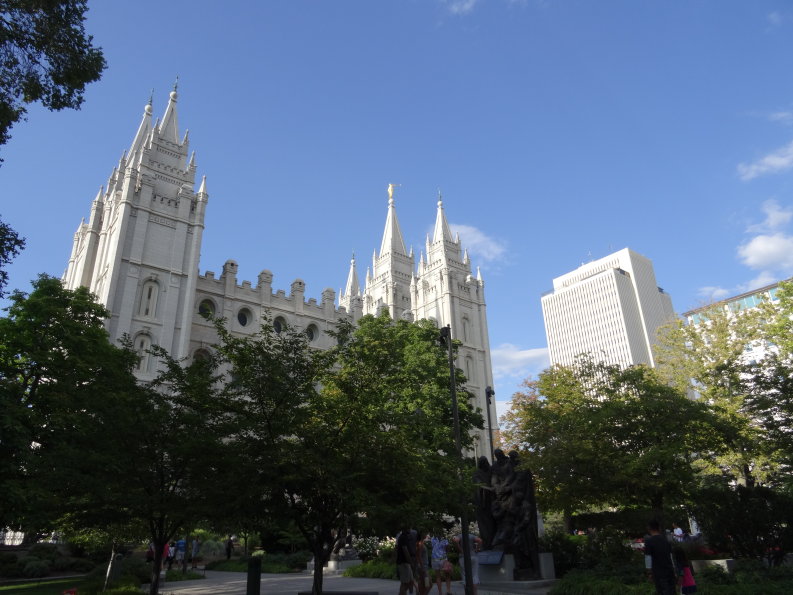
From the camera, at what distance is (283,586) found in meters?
17.8

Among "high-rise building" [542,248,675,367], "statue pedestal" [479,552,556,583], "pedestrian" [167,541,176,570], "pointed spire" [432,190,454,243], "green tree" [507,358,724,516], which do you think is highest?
"high-rise building" [542,248,675,367]

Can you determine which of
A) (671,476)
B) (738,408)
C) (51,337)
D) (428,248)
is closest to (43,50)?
(51,337)

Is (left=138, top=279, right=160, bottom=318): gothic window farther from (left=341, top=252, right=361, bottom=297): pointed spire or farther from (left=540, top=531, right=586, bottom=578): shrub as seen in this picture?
(left=341, top=252, right=361, bottom=297): pointed spire

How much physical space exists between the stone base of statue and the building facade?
50.0 ft

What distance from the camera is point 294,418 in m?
11.8

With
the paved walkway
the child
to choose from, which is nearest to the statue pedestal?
the paved walkway

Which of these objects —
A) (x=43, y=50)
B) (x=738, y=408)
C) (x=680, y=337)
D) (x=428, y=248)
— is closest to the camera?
(x=43, y=50)

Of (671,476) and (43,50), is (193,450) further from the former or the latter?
(671,476)

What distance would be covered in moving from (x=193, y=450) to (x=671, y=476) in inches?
664

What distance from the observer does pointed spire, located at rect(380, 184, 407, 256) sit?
65.1 m

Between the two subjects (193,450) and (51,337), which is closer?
(193,450)

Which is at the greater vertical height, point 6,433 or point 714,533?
point 6,433

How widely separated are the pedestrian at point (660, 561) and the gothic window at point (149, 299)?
3307 centimetres

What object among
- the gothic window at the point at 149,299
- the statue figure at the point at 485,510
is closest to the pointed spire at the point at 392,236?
the gothic window at the point at 149,299
